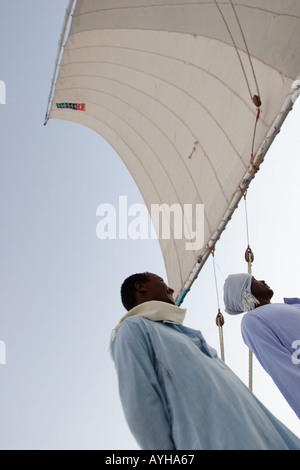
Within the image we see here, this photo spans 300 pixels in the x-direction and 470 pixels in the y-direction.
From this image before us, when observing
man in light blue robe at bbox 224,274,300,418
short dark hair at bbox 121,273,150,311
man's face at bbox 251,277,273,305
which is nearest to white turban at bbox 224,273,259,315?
man's face at bbox 251,277,273,305

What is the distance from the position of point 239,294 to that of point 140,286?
1.07 m

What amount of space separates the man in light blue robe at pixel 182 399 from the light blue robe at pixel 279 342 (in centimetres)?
76

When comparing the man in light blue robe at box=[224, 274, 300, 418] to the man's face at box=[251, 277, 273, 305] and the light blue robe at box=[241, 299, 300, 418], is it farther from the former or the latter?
the man's face at box=[251, 277, 273, 305]

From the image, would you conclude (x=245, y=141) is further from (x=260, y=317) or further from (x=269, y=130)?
(x=260, y=317)

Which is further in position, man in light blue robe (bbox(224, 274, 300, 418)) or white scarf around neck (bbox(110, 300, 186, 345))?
man in light blue robe (bbox(224, 274, 300, 418))

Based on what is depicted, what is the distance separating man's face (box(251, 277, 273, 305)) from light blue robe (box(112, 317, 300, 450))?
144 centimetres

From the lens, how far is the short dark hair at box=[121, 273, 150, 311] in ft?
7.00

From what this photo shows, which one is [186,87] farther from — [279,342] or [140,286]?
[279,342]

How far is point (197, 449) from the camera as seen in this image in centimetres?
114

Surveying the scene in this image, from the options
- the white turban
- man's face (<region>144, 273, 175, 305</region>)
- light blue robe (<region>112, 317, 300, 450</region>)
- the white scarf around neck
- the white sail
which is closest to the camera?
light blue robe (<region>112, 317, 300, 450</region>)

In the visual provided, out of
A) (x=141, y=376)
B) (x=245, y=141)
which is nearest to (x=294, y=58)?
(x=245, y=141)

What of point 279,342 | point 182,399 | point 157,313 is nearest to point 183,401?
point 182,399
